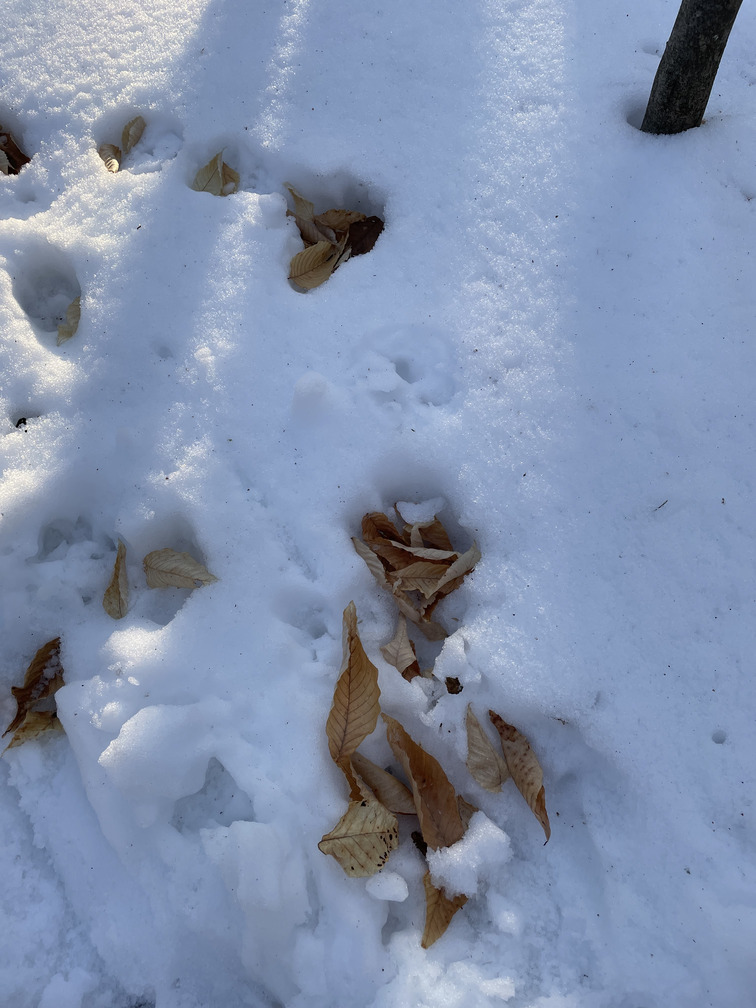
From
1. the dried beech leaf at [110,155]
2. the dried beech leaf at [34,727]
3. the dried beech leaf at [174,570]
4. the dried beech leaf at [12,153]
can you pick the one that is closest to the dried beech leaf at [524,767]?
the dried beech leaf at [174,570]

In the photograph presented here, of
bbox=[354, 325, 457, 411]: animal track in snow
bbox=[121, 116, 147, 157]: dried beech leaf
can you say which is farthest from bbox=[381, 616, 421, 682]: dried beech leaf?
bbox=[121, 116, 147, 157]: dried beech leaf

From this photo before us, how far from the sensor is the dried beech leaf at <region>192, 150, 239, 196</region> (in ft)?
6.07

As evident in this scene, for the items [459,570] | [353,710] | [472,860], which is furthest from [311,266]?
[472,860]

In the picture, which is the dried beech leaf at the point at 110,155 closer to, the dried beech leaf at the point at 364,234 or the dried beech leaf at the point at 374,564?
the dried beech leaf at the point at 364,234

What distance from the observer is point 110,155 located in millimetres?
1889

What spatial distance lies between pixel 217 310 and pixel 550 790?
1310 mm

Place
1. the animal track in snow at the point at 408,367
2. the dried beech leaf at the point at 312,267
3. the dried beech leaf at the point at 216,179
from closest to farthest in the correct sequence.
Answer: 1. the animal track in snow at the point at 408,367
2. the dried beech leaf at the point at 312,267
3. the dried beech leaf at the point at 216,179

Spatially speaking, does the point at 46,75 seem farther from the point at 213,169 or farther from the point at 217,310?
Answer: the point at 217,310

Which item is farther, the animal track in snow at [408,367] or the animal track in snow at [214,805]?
the animal track in snow at [408,367]

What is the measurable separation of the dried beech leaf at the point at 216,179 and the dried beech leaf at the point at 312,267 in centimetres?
30

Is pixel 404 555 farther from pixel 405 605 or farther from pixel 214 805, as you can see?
pixel 214 805

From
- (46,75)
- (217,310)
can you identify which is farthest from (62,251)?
(46,75)

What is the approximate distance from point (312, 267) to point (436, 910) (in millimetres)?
1448

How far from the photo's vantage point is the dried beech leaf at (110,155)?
6.16 feet
